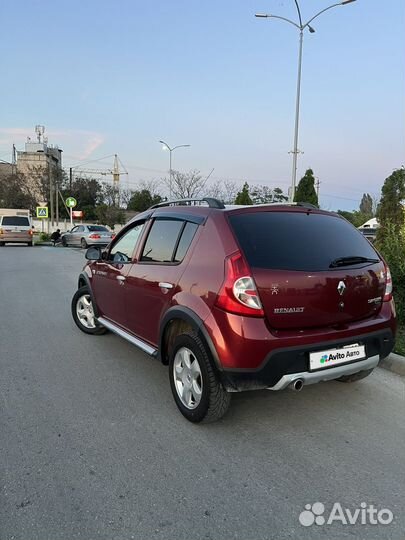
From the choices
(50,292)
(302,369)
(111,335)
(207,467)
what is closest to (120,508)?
(207,467)

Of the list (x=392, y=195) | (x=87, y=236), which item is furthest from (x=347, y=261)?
(x=87, y=236)

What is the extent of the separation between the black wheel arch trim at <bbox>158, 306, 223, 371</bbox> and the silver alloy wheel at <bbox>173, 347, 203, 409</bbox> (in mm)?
243

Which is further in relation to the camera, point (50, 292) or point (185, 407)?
point (50, 292)

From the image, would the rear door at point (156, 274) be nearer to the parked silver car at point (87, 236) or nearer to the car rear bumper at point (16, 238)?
the parked silver car at point (87, 236)

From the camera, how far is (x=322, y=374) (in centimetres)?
307

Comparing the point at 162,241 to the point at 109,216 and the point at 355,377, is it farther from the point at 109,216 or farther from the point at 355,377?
the point at 109,216

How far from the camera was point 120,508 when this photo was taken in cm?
236

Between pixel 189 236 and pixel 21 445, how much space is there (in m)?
1.98

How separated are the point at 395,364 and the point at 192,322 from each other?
2515mm

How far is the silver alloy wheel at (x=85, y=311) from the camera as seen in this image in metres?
5.73

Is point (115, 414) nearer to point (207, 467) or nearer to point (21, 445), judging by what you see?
point (21, 445)

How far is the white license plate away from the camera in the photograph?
304cm

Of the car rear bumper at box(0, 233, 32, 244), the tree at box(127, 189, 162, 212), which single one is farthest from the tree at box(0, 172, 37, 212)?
the car rear bumper at box(0, 233, 32, 244)

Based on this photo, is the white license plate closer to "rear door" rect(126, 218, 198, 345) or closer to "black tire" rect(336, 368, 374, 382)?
"black tire" rect(336, 368, 374, 382)
